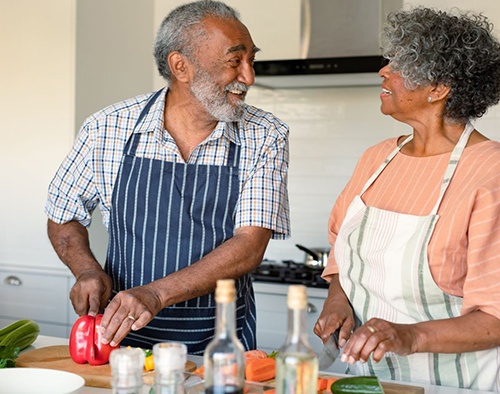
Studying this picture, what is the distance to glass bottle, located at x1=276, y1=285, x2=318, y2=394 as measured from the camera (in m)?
1.19

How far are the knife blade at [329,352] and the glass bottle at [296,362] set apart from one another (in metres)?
0.58

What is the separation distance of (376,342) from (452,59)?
760 millimetres

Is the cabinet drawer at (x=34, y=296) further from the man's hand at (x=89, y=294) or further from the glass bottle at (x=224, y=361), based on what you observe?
the glass bottle at (x=224, y=361)

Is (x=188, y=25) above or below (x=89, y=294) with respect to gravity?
above

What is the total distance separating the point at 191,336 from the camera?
7.28 feet

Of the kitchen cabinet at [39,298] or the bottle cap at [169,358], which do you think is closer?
the bottle cap at [169,358]

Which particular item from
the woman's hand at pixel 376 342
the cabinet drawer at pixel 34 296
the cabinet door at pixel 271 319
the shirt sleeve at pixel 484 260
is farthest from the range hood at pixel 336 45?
the woman's hand at pixel 376 342

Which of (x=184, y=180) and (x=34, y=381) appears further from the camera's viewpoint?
(x=184, y=180)

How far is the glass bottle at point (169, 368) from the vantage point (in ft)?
4.17

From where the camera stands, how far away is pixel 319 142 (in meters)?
4.02

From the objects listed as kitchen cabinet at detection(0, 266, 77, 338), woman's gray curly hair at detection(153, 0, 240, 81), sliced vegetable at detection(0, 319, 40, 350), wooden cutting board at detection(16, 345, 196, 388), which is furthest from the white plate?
kitchen cabinet at detection(0, 266, 77, 338)

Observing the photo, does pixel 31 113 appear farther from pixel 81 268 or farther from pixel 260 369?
pixel 260 369

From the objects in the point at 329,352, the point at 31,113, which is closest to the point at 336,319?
the point at 329,352

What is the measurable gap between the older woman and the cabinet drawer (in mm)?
2045
